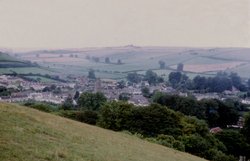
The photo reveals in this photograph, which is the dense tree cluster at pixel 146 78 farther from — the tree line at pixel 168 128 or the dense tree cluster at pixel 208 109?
the tree line at pixel 168 128

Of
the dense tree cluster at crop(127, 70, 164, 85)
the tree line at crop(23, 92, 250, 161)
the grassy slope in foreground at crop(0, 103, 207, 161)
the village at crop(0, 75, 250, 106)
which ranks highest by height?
the grassy slope in foreground at crop(0, 103, 207, 161)

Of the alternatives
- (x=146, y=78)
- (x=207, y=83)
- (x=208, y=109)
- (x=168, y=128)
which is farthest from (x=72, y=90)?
(x=168, y=128)

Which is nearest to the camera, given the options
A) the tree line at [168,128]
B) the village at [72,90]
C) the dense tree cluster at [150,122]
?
the tree line at [168,128]

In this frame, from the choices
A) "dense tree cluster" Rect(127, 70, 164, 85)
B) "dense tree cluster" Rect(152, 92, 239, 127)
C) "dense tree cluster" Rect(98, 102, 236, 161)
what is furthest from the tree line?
"dense tree cluster" Rect(127, 70, 164, 85)

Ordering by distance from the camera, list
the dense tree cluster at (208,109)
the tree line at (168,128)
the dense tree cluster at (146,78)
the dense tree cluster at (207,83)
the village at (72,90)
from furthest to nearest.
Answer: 1. the dense tree cluster at (146,78)
2. the dense tree cluster at (207,83)
3. the village at (72,90)
4. the dense tree cluster at (208,109)
5. the tree line at (168,128)

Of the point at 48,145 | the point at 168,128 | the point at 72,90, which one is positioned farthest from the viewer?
the point at 72,90

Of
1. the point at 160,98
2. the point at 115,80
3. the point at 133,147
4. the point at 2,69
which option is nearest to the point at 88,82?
the point at 115,80

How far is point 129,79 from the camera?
187000mm

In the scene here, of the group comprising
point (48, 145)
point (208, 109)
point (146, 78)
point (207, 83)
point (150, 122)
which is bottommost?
point (146, 78)

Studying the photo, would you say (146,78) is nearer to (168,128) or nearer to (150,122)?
(150,122)

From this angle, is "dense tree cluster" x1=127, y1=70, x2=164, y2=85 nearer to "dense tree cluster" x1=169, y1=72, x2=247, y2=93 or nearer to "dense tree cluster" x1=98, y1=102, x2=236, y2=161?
"dense tree cluster" x1=169, y1=72, x2=247, y2=93

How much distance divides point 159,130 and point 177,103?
133 ft

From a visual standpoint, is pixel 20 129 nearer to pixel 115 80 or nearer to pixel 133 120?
pixel 133 120

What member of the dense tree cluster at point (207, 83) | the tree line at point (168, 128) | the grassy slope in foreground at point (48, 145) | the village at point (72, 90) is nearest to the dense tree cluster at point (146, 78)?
the village at point (72, 90)
